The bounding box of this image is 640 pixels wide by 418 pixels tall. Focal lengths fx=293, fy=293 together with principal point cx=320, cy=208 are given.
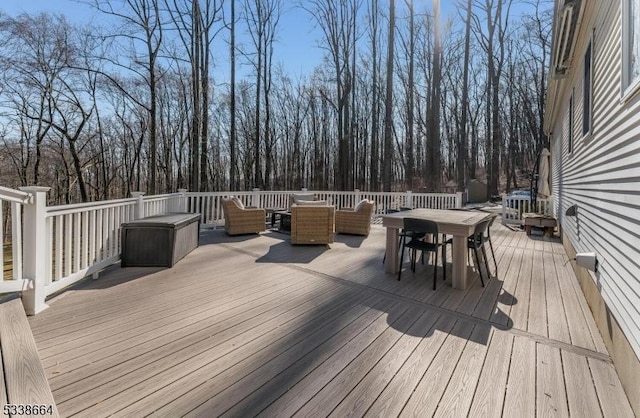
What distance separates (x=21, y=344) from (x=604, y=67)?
524 cm

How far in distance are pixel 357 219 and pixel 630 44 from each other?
5.12 meters

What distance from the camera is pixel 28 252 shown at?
8.60 ft

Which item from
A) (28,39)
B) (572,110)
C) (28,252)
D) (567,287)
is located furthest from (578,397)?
(28,39)

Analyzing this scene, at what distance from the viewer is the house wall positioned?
1.73 m

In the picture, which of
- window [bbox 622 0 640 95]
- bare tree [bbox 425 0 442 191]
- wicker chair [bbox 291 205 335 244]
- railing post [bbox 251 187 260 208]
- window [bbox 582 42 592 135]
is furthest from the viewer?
bare tree [bbox 425 0 442 191]

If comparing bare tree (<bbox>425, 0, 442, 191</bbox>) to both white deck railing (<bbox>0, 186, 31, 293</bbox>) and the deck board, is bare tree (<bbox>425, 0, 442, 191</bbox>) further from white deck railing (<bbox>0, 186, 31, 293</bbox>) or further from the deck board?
white deck railing (<bbox>0, 186, 31, 293</bbox>)

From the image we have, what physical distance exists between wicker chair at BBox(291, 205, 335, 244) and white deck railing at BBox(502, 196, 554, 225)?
6.19 metres

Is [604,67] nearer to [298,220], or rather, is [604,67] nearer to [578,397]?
[578,397]

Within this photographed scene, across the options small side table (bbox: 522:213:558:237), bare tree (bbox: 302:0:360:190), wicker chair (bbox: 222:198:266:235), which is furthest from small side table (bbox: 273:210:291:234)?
bare tree (bbox: 302:0:360:190)

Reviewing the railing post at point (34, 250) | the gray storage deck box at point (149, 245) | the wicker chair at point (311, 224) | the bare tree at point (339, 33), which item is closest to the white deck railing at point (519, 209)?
the wicker chair at point (311, 224)

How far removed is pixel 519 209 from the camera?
8.91 meters

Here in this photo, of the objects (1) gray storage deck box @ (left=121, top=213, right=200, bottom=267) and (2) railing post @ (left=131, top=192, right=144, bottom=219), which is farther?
(2) railing post @ (left=131, top=192, right=144, bottom=219)

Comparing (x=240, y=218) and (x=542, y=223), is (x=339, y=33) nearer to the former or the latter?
(x=240, y=218)

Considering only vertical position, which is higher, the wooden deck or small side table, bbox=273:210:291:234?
small side table, bbox=273:210:291:234
